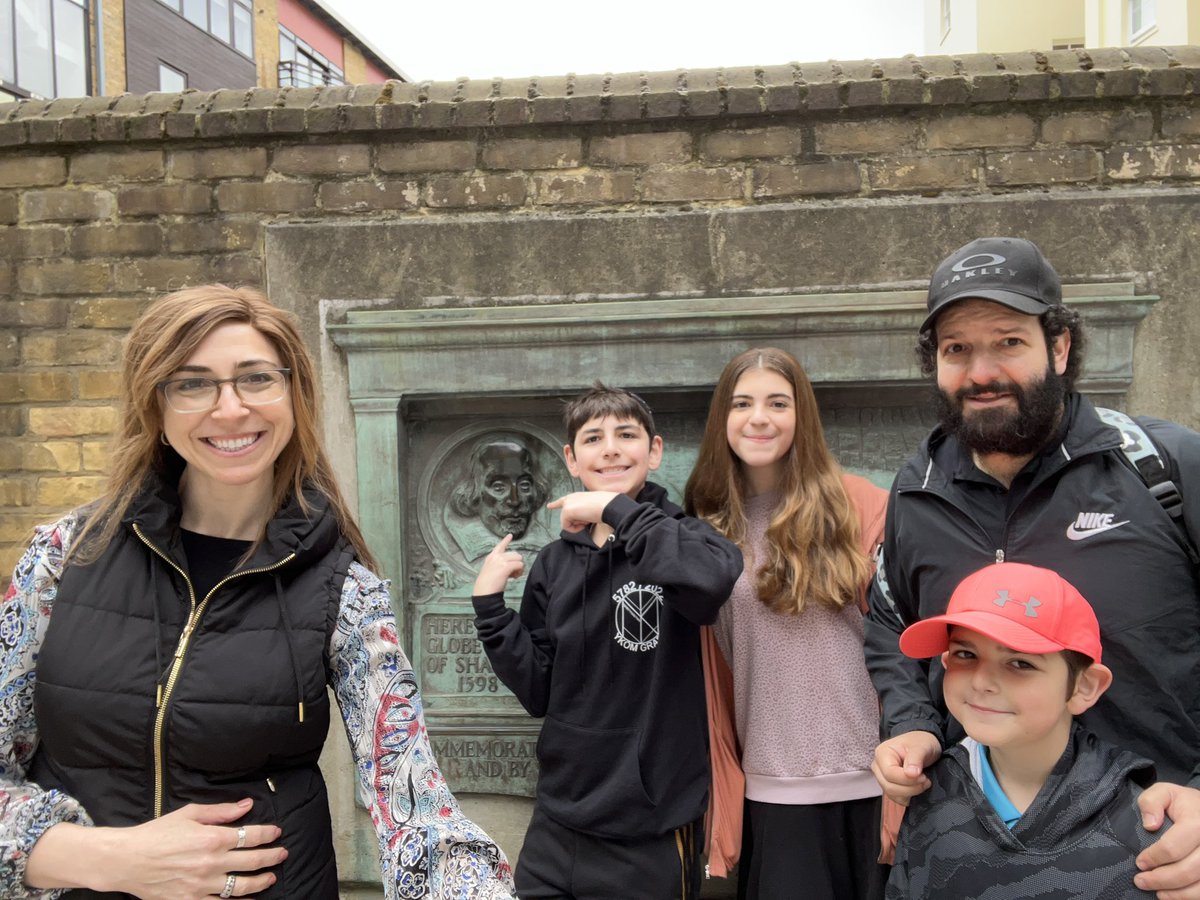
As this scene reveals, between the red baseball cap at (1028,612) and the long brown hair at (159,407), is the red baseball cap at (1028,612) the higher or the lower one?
the lower one

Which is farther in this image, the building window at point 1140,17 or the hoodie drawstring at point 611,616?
the building window at point 1140,17

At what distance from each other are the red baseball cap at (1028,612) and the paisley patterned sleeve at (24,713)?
1446mm

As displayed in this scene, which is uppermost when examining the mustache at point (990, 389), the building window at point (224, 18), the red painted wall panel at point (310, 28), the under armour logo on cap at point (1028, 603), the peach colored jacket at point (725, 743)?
the red painted wall panel at point (310, 28)

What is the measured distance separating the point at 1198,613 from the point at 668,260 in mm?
1900

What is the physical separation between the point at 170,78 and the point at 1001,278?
22420 millimetres

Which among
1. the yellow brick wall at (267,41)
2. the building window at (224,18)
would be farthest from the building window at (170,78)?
the yellow brick wall at (267,41)


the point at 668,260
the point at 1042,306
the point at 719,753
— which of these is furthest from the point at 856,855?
the point at 668,260

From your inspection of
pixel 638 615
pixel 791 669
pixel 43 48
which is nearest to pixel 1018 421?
pixel 791 669

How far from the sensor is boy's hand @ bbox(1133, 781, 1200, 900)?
4.62 ft

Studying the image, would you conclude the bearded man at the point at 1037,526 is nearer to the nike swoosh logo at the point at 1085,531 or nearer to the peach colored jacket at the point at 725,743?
the nike swoosh logo at the point at 1085,531

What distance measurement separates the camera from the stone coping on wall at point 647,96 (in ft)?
9.66

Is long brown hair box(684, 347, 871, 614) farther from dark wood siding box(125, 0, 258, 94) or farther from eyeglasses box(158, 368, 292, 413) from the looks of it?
dark wood siding box(125, 0, 258, 94)

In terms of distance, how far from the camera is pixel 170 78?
20109 mm

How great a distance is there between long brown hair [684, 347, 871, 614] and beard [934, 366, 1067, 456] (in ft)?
2.04
